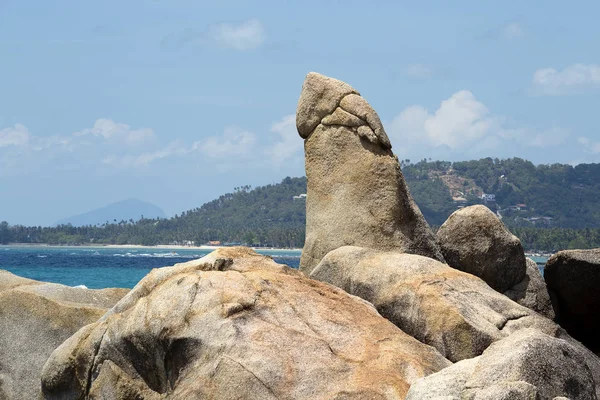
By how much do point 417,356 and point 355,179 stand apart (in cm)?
644

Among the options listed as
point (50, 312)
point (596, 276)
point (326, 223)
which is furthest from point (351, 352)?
point (596, 276)

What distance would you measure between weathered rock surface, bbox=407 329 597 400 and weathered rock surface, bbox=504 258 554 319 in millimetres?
8612

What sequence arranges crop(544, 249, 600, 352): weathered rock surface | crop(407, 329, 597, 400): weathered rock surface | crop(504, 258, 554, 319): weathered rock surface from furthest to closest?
crop(504, 258, 554, 319): weathered rock surface → crop(544, 249, 600, 352): weathered rock surface → crop(407, 329, 597, 400): weathered rock surface

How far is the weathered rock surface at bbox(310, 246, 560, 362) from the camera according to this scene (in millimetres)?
11711

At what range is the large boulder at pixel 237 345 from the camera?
9.57m

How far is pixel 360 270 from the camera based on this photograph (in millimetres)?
13383

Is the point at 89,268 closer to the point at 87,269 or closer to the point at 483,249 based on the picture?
the point at 87,269

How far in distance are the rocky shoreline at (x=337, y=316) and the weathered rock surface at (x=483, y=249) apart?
0.09 ft

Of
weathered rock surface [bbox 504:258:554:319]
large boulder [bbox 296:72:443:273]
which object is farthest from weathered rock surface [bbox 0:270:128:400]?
weathered rock surface [bbox 504:258:554:319]

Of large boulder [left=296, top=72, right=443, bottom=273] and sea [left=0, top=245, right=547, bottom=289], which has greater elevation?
large boulder [left=296, top=72, right=443, bottom=273]

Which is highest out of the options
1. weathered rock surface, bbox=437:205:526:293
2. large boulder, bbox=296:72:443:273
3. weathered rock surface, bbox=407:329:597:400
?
large boulder, bbox=296:72:443:273

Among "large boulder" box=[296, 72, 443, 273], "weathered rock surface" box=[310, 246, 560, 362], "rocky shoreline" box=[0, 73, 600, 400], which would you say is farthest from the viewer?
"large boulder" box=[296, 72, 443, 273]

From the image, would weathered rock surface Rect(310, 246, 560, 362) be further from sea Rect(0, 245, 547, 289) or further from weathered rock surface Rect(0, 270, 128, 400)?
sea Rect(0, 245, 547, 289)

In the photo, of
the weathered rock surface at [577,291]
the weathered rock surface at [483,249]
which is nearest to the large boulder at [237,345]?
the weathered rock surface at [483,249]
